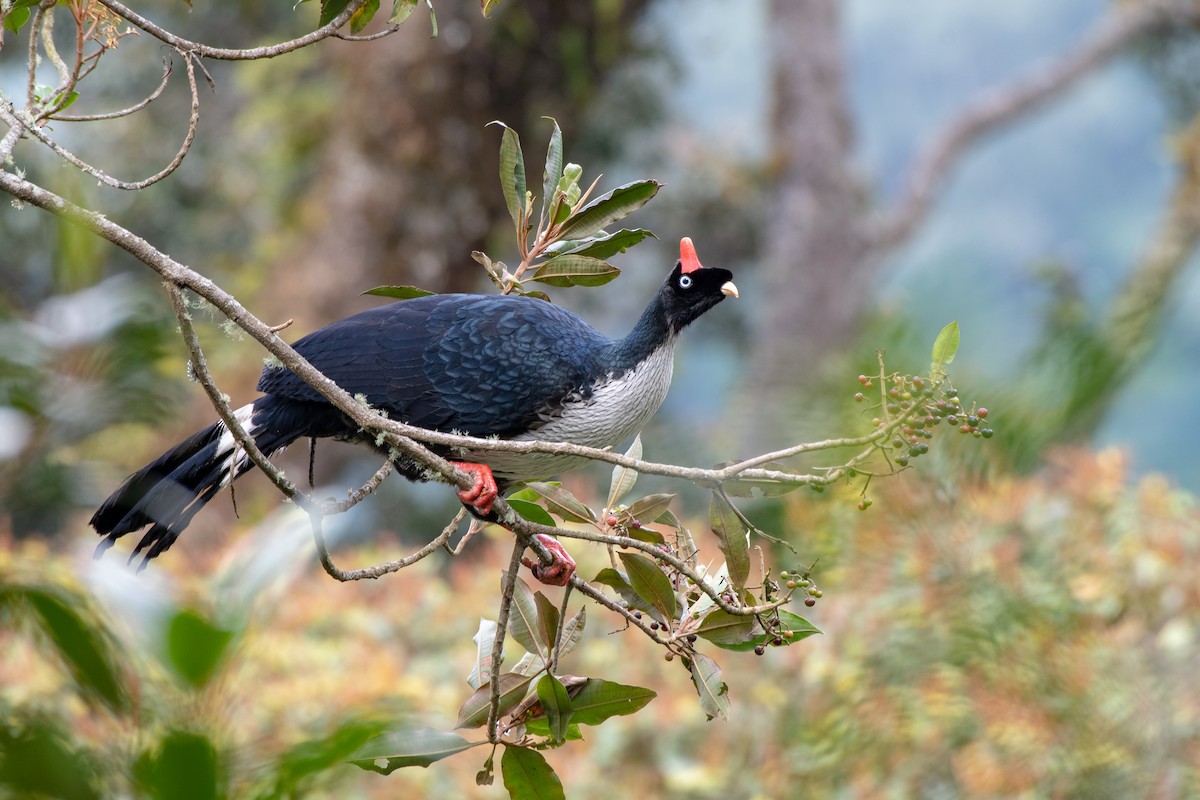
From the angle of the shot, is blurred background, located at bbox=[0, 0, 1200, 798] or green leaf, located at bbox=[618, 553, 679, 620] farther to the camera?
green leaf, located at bbox=[618, 553, 679, 620]

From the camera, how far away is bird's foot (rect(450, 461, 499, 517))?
99.6 inches

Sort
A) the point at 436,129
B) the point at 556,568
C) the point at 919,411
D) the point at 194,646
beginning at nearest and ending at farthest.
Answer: the point at 194,646, the point at 919,411, the point at 556,568, the point at 436,129

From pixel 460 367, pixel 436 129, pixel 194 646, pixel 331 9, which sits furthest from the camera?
pixel 436 129

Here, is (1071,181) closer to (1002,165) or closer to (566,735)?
(1002,165)

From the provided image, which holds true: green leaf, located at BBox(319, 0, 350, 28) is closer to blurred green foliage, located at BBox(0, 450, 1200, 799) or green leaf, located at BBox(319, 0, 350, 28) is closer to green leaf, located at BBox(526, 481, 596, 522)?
green leaf, located at BBox(526, 481, 596, 522)

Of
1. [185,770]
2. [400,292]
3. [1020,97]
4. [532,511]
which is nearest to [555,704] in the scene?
[532,511]

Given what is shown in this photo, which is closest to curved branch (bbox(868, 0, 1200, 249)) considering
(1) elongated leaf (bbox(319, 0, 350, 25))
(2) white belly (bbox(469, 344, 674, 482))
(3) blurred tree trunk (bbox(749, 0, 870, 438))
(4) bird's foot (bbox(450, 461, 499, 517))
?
(3) blurred tree trunk (bbox(749, 0, 870, 438))

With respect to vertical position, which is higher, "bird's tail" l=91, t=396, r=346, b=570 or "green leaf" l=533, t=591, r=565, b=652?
"bird's tail" l=91, t=396, r=346, b=570

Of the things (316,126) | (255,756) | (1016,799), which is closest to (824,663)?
(1016,799)

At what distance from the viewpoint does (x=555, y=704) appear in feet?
6.86

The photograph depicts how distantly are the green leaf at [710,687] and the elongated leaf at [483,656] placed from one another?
0.37 m

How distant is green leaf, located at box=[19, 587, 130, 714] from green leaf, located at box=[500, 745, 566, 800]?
3.99 ft

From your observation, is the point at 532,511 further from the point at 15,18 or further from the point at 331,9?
the point at 15,18

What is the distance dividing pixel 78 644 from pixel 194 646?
0.09m
